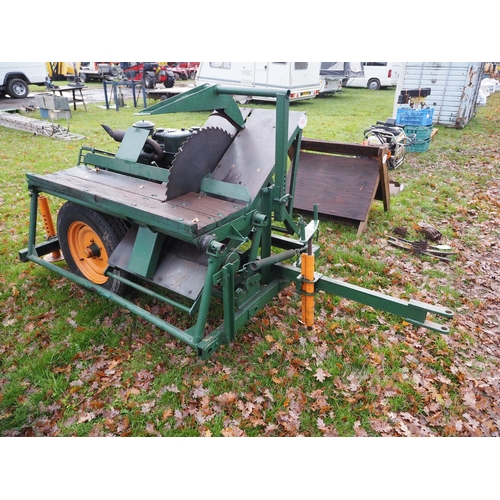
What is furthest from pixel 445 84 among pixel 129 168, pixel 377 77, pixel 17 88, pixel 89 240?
pixel 17 88

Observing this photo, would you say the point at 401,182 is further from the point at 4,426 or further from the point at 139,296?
the point at 4,426

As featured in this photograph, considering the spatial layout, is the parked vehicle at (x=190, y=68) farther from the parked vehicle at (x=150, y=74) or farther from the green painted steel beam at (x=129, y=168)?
the green painted steel beam at (x=129, y=168)

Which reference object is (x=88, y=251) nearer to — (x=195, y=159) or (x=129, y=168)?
(x=129, y=168)

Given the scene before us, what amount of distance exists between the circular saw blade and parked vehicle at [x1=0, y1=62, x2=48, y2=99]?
1480 centimetres

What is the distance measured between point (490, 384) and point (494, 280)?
5.70 feet

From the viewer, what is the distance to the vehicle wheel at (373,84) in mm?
22641

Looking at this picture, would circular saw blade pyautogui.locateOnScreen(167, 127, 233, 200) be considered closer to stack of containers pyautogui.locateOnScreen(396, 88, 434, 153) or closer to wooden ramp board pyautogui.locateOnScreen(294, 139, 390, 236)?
wooden ramp board pyautogui.locateOnScreen(294, 139, 390, 236)

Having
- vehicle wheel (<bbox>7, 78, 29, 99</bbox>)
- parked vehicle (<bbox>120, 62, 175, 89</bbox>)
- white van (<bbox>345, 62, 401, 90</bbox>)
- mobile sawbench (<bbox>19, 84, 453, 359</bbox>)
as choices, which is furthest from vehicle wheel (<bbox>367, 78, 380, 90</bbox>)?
mobile sawbench (<bbox>19, 84, 453, 359</bbox>)

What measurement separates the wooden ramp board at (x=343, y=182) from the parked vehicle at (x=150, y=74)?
14.0 m

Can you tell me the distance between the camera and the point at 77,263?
14.3ft

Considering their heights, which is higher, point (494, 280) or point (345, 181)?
point (345, 181)

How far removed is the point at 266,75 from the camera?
1491 cm

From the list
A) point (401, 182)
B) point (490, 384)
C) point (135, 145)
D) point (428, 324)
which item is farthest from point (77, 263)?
point (401, 182)

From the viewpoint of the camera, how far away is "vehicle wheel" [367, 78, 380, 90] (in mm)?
22641
